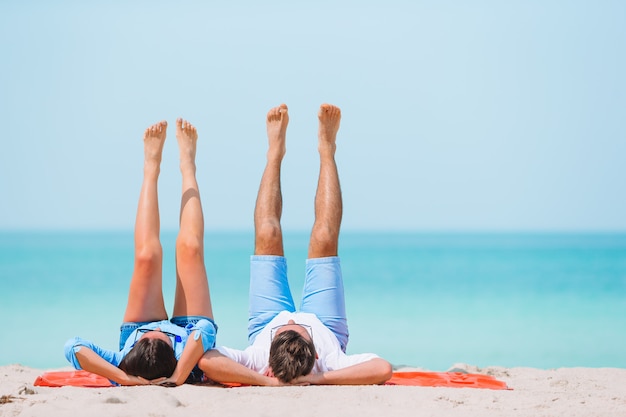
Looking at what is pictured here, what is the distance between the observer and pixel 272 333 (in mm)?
4449

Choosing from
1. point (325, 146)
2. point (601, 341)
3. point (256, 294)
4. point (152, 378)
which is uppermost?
point (325, 146)

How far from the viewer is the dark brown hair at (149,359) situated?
417 centimetres

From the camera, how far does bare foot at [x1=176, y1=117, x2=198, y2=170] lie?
5441 mm

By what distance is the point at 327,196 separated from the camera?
16.4 feet

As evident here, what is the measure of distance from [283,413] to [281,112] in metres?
2.40

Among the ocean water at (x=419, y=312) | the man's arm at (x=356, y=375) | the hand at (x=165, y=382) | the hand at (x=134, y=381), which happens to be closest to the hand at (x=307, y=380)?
the man's arm at (x=356, y=375)

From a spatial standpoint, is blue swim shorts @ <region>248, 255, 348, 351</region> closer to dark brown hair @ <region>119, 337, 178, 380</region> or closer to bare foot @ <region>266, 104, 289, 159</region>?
dark brown hair @ <region>119, 337, 178, 380</region>

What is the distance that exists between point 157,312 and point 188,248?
402 mm

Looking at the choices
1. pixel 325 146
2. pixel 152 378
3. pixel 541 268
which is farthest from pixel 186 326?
pixel 541 268

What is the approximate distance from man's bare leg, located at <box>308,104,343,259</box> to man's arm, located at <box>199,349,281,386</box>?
33.5 inches

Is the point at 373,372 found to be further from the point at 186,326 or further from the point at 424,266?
the point at 424,266

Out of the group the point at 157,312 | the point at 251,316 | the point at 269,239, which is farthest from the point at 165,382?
the point at 269,239

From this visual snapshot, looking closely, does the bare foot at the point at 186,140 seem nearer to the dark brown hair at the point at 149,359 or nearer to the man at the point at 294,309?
the man at the point at 294,309

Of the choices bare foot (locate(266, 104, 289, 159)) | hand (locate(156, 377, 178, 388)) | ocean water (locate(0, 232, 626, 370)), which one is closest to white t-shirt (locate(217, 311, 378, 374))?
hand (locate(156, 377, 178, 388))
